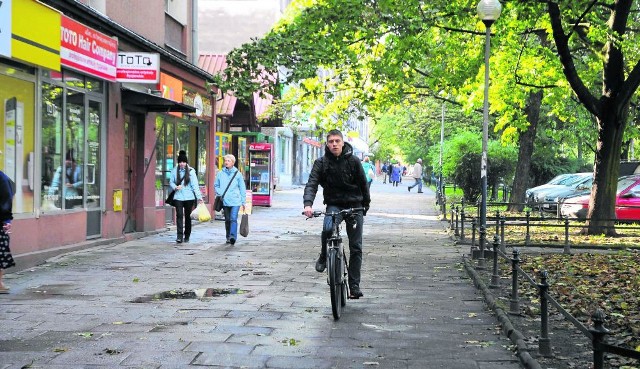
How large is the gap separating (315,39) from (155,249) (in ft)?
17.8

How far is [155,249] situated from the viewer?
13.4 meters

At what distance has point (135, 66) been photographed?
13.8m

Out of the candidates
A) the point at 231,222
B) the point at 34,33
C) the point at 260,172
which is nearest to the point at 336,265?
the point at 34,33

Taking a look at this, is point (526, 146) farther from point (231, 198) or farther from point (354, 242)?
point (354, 242)

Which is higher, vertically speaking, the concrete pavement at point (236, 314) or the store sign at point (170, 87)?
the store sign at point (170, 87)

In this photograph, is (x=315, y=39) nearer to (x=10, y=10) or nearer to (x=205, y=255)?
(x=205, y=255)

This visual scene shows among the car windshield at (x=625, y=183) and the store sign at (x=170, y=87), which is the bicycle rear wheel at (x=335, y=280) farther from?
the car windshield at (x=625, y=183)

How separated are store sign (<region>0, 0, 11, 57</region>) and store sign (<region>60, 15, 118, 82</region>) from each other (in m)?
2.24

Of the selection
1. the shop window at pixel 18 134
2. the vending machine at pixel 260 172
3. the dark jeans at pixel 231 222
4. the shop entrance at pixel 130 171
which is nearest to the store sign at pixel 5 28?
the shop window at pixel 18 134

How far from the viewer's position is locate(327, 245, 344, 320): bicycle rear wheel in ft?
23.2

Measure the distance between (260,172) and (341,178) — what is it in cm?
1942

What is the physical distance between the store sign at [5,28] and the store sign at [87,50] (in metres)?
2.24

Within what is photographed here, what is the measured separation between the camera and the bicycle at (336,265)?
23.4ft

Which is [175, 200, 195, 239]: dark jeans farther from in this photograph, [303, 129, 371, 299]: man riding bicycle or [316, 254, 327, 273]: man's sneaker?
[316, 254, 327, 273]: man's sneaker
